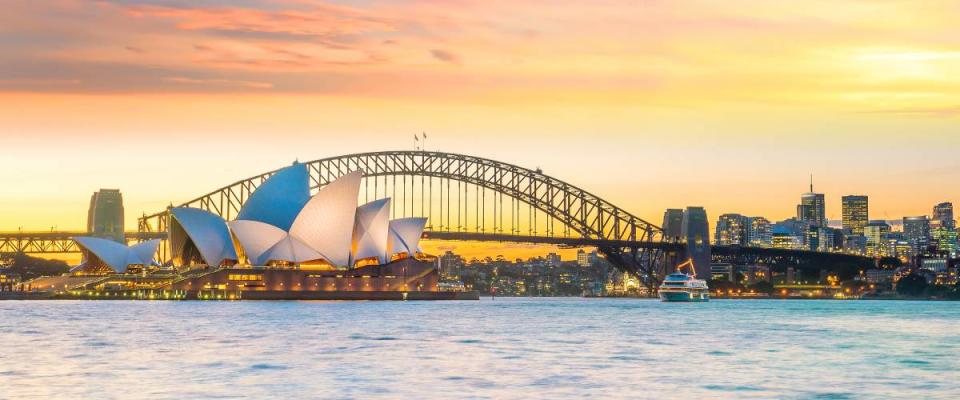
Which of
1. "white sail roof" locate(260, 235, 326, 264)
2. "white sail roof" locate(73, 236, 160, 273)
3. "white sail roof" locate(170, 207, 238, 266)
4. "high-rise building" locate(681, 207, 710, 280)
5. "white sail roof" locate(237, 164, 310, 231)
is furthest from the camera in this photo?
"high-rise building" locate(681, 207, 710, 280)

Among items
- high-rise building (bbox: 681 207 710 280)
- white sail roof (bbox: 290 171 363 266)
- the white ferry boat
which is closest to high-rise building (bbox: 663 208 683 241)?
high-rise building (bbox: 681 207 710 280)

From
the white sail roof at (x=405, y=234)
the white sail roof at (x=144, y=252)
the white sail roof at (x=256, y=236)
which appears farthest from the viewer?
the white sail roof at (x=144, y=252)

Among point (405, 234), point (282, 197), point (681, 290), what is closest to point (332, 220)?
point (282, 197)

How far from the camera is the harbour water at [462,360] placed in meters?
34.6

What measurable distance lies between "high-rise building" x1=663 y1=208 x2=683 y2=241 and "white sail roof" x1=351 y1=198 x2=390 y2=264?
53.3m

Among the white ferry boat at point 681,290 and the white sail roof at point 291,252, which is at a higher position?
the white sail roof at point 291,252

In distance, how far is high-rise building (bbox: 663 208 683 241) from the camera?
166375 millimetres

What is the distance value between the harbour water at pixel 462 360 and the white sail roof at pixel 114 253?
2648 inches

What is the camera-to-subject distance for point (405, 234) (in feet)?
424

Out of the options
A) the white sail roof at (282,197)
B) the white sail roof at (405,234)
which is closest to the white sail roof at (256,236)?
the white sail roof at (282,197)

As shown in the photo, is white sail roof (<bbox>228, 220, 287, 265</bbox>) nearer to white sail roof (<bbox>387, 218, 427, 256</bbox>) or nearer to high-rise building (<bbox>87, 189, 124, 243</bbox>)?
white sail roof (<bbox>387, 218, 427, 256</bbox>)

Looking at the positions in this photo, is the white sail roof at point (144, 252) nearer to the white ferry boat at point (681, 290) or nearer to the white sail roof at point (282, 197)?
the white sail roof at point (282, 197)

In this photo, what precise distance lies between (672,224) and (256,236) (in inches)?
2553

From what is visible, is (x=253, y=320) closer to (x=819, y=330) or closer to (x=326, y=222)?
(x=819, y=330)
